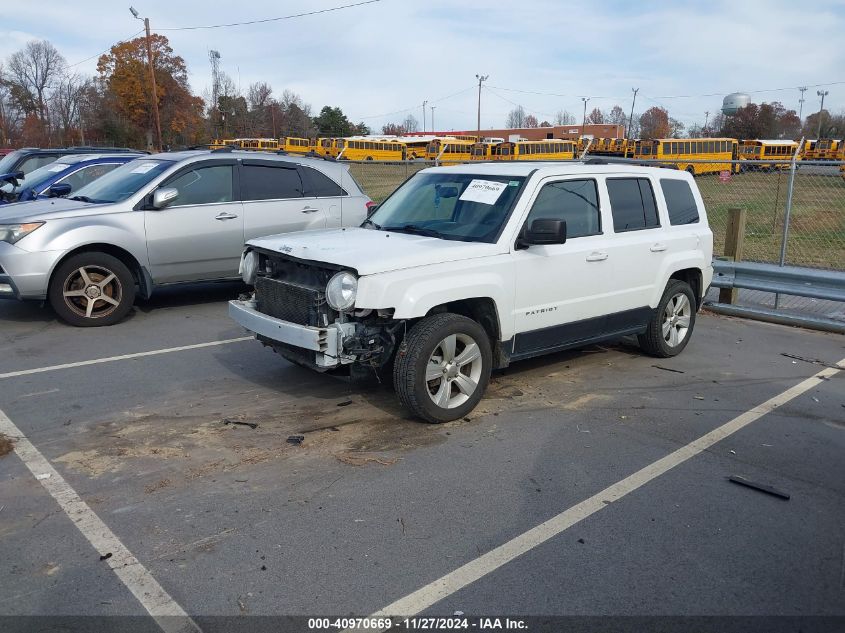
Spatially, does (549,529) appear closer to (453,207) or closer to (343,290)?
(343,290)

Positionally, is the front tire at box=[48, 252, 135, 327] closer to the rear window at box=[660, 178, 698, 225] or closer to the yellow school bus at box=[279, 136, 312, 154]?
the rear window at box=[660, 178, 698, 225]

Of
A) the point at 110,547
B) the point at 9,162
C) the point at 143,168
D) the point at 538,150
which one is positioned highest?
the point at 538,150

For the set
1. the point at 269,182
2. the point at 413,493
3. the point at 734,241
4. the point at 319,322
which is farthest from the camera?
the point at 734,241

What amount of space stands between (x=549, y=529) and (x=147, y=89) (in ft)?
213

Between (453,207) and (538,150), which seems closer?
(453,207)

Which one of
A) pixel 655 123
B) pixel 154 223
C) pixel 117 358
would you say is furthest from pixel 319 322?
pixel 655 123

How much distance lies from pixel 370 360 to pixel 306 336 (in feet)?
1.57

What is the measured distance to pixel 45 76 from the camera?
71312 millimetres

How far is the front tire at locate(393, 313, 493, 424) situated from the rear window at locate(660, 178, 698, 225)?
2.77m

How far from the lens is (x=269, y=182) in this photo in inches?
372

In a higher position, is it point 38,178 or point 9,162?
point 9,162

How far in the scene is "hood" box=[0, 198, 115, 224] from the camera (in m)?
7.80

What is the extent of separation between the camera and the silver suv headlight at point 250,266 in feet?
19.3

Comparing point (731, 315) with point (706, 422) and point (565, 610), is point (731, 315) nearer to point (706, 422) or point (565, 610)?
point (706, 422)
